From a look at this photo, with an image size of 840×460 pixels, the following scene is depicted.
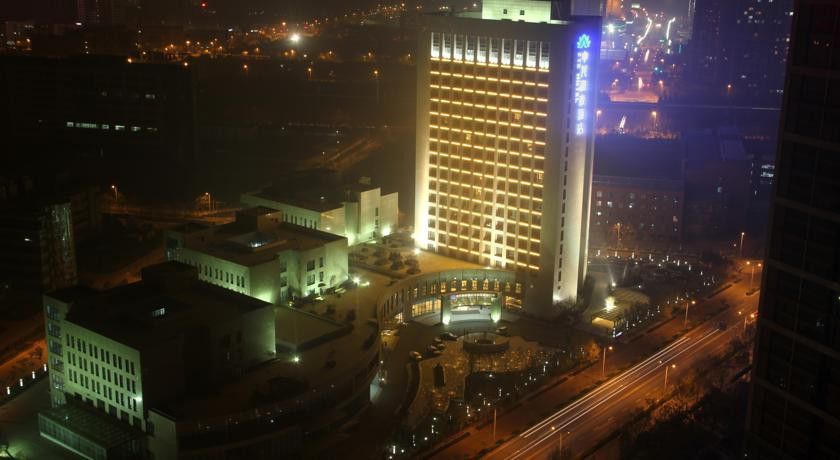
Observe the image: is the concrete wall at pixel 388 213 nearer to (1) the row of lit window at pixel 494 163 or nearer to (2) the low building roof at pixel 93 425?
(1) the row of lit window at pixel 494 163

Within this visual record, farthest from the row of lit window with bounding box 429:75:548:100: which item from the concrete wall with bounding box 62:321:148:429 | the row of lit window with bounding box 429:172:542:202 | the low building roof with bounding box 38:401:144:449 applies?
the low building roof with bounding box 38:401:144:449

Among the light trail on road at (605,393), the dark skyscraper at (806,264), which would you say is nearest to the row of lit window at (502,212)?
the light trail on road at (605,393)

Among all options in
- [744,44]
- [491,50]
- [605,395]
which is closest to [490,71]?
[491,50]

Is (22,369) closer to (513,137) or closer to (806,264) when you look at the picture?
(513,137)

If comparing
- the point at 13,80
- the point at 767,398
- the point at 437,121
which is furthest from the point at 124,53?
the point at 767,398

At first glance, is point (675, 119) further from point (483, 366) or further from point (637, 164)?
point (483, 366)
